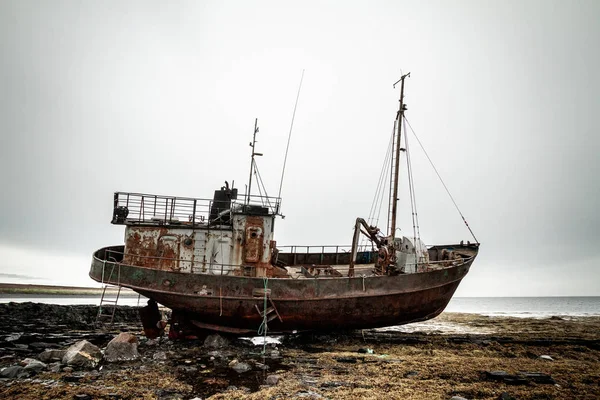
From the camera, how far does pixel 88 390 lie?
635cm

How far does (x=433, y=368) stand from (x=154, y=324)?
902 cm

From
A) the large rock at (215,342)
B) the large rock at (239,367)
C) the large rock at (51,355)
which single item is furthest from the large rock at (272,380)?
the large rock at (51,355)

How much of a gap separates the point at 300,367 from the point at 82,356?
5.47 metres

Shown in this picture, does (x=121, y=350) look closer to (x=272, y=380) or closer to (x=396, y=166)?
(x=272, y=380)

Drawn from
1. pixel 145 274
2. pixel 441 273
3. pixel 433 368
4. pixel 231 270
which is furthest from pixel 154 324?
pixel 441 273

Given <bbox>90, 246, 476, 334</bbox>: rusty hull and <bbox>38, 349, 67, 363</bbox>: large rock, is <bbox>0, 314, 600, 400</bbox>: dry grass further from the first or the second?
<bbox>38, 349, 67, 363</bbox>: large rock

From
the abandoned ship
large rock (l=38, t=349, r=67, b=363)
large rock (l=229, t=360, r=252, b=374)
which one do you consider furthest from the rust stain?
large rock (l=38, t=349, r=67, b=363)

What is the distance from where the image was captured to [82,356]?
8.22 m

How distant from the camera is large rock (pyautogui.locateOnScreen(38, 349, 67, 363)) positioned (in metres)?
8.44

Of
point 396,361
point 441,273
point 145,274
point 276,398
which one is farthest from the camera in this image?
point 441,273

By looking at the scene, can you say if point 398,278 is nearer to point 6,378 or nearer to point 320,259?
point 320,259

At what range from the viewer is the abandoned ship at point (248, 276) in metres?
11.0

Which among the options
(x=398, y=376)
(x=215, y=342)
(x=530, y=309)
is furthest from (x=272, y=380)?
(x=530, y=309)

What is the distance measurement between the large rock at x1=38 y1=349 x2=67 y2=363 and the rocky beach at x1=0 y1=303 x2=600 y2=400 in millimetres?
26
